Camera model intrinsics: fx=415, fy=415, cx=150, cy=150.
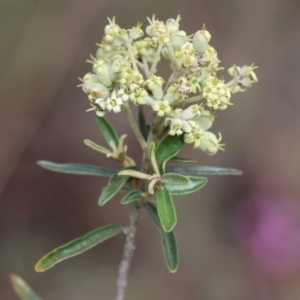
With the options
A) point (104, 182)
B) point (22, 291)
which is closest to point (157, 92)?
point (22, 291)

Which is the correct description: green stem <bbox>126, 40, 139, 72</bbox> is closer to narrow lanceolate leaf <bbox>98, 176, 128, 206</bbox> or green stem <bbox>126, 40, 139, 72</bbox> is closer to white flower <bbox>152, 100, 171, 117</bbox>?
white flower <bbox>152, 100, 171, 117</bbox>

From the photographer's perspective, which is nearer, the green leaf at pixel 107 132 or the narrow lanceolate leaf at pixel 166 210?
the narrow lanceolate leaf at pixel 166 210

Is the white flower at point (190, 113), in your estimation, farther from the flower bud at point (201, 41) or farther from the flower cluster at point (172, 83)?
the flower bud at point (201, 41)

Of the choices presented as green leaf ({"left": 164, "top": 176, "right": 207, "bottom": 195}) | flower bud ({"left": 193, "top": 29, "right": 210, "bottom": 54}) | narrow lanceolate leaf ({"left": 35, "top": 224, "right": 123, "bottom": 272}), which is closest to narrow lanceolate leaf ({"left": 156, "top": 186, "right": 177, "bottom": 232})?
green leaf ({"left": 164, "top": 176, "right": 207, "bottom": 195})

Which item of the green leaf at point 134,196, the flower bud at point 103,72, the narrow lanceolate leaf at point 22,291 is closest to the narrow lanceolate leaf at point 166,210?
the green leaf at point 134,196

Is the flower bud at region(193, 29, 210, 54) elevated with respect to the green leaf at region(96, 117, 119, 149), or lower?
elevated

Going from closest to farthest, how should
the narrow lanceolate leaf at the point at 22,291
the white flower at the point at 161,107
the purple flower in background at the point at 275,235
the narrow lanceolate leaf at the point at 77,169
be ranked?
the white flower at the point at 161,107, the narrow lanceolate leaf at the point at 77,169, the narrow lanceolate leaf at the point at 22,291, the purple flower in background at the point at 275,235
